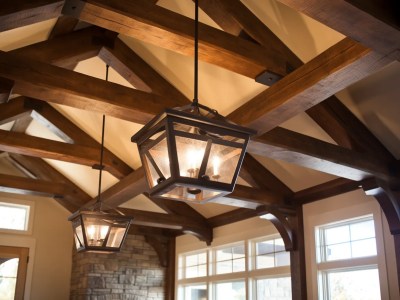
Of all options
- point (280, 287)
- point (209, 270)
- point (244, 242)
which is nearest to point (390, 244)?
point (280, 287)

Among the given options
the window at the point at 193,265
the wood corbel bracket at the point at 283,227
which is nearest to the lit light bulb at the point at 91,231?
the wood corbel bracket at the point at 283,227

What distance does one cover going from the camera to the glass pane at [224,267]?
8222 millimetres

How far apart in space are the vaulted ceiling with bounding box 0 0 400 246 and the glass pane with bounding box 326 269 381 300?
988mm

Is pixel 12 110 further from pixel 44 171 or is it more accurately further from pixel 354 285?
pixel 354 285

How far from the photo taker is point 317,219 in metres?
6.49

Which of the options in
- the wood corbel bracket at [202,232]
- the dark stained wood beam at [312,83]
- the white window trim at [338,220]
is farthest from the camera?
the wood corbel bracket at [202,232]

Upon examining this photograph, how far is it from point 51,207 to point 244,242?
4.07 meters

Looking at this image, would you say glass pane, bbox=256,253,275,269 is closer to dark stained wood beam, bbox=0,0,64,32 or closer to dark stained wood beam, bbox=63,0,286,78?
dark stained wood beam, bbox=63,0,286,78

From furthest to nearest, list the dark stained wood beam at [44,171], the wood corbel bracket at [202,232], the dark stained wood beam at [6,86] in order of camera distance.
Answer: the dark stained wood beam at [44,171] < the wood corbel bracket at [202,232] < the dark stained wood beam at [6,86]

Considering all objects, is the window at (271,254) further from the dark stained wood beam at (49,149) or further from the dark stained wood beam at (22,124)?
the dark stained wood beam at (22,124)

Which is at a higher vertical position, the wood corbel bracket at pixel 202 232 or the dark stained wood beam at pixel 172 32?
the dark stained wood beam at pixel 172 32

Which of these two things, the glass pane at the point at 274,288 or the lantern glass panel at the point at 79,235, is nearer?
the lantern glass panel at the point at 79,235

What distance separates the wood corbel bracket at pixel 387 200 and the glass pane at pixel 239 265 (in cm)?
301

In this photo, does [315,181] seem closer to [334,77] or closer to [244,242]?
[244,242]
